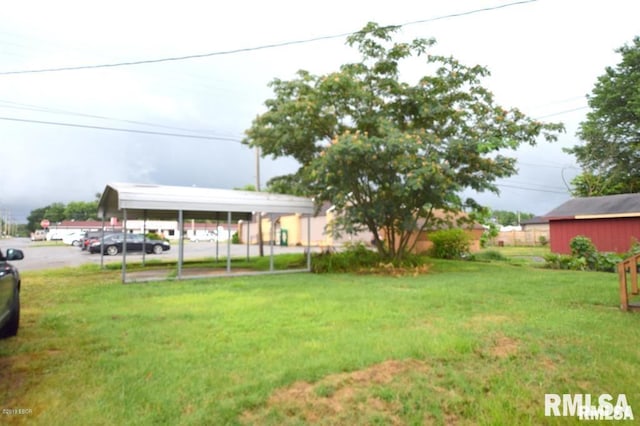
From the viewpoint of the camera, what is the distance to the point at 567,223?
20.7m

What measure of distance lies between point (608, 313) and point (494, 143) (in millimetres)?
6044

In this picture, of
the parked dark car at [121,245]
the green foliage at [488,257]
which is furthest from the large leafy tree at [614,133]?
the parked dark car at [121,245]

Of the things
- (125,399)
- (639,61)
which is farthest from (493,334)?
(639,61)

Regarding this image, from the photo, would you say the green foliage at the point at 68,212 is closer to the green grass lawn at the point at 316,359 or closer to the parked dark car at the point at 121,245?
the parked dark car at the point at 121,245

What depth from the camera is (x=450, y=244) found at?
Result: 18688 mm

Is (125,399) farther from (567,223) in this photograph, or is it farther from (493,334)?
(567,223)

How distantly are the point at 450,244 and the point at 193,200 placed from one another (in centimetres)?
1217

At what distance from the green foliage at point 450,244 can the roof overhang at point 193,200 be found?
27.3 feet

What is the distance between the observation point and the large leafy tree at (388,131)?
11.1m

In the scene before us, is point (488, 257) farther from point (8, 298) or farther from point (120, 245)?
point (120, 245)

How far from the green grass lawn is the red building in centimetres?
1328

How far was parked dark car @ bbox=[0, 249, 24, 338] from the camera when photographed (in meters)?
4.53

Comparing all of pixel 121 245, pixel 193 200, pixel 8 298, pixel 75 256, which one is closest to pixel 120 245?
pixel 121 245

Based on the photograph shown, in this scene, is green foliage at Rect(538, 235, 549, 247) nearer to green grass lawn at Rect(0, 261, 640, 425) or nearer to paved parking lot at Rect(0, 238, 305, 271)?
paved parking lot at Rect(0, 238, 305, 271)
